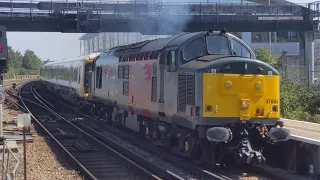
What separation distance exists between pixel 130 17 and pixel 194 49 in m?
18.8

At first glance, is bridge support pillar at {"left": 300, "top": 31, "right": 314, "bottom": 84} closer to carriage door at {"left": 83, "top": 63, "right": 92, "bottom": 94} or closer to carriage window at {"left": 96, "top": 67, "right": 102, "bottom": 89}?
carriage door at {"left": 83, "top": 63, "right": 92, "bottom": 94}

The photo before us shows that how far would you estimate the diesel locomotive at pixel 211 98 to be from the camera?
11469 millimetres

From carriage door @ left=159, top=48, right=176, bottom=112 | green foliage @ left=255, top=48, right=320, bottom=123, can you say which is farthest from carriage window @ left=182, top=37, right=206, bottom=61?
green foliage @ left=255, top=48, right=320, bottom=123

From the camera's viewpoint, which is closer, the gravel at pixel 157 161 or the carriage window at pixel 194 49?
the gravel at pixel 157 161

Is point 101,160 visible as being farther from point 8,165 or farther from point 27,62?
point 27,62

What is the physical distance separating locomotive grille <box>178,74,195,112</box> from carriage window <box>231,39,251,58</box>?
1600 millimetres

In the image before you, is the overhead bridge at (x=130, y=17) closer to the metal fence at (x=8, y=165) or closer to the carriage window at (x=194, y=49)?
the carriage window at (x=194, y=49)

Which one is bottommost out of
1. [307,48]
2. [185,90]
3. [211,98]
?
[211,98]

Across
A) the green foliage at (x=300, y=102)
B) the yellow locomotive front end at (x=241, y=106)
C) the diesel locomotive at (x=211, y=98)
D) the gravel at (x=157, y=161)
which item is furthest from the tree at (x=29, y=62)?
the yellow locomotive front end at (x=241, y=106)

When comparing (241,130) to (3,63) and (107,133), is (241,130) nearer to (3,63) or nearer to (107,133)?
(3,63)

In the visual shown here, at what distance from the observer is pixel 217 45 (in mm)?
12891

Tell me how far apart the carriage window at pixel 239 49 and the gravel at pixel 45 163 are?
4.98 meters

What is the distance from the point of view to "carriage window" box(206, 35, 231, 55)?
12.9 meters

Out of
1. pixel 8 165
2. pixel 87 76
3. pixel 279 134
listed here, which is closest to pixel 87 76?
pixel 87 76
